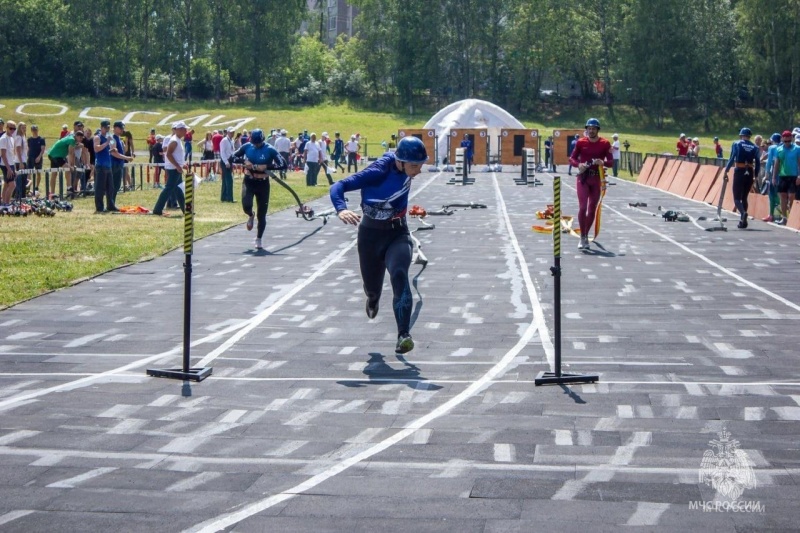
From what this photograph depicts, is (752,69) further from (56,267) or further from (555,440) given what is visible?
(555,440)

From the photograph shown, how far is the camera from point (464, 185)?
1773 inches

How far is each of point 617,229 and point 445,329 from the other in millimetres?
13070

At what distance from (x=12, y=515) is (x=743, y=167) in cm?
2039

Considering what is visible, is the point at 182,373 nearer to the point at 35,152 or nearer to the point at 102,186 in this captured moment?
the point at 102,186

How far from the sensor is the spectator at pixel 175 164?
77.9 feet

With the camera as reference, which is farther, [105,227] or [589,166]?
[105,227]

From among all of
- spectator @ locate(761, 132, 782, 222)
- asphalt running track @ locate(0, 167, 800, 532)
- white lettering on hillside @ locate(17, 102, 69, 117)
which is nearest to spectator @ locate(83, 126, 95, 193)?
asphalt running track @ locate(0, 167, 800, 532)

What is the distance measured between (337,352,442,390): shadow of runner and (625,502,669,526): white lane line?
3.13 meters

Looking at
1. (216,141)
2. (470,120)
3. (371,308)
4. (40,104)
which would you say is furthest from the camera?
(40,104)

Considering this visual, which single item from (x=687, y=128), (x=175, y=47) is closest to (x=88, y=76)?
(x=175, y=47)

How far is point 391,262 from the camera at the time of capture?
34.6 ft

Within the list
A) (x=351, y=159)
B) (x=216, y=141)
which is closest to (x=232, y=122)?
(x=351, y=159)

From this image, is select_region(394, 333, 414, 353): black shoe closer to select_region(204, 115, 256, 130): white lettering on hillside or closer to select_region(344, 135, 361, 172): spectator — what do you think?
select_region(344, 135, 361, 172): spectator

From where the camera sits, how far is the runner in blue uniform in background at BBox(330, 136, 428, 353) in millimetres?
10352
